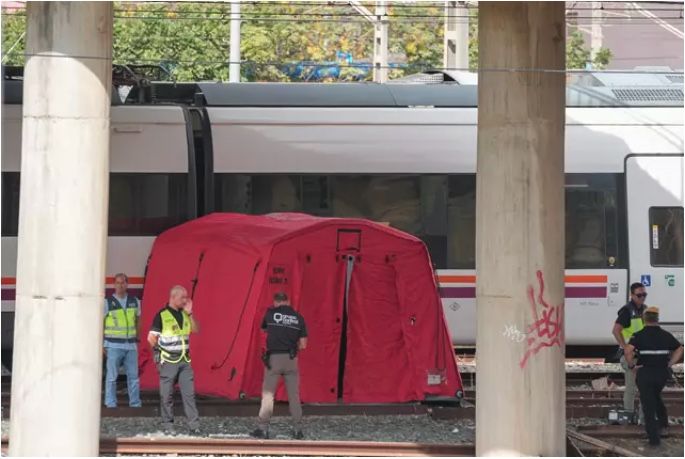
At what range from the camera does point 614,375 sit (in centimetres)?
1880

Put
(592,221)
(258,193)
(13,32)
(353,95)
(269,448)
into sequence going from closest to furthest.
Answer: (269,448) → (258,193) → (592,221) → (353,95) → (13,32)

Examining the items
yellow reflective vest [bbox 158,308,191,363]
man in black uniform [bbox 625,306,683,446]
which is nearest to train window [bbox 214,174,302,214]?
yellow reflective vest [bbox 158,308,191,363]

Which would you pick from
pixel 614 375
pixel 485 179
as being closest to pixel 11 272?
pixel 485 179

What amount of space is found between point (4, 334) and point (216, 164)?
369cm

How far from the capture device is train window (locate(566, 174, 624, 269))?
18.3m

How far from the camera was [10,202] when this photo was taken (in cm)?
1745

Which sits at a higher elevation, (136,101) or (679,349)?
(136,101)

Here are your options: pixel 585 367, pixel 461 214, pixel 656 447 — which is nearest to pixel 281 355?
pixel 656 447

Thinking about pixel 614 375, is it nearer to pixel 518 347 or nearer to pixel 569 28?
pixel 518 347

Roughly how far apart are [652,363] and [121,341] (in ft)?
20.0

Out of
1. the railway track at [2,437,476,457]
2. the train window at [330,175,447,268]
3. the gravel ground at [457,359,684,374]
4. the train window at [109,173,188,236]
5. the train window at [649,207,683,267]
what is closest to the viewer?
the railway track at [2,437,476,457]

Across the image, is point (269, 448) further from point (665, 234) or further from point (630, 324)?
point (665, 234)

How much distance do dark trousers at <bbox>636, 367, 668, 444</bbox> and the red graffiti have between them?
5.55 ft

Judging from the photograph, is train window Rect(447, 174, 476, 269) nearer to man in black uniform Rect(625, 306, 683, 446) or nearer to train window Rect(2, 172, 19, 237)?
man in black uniform Rect(625, 306, 683, 446)
